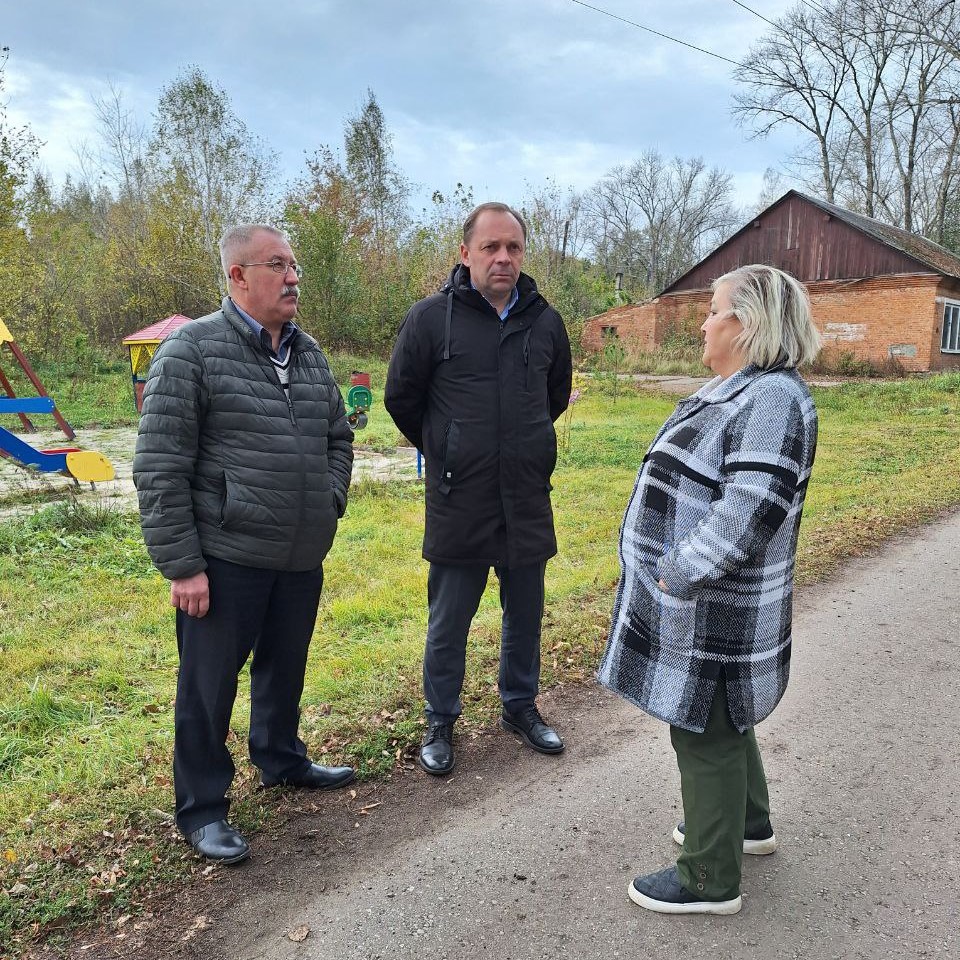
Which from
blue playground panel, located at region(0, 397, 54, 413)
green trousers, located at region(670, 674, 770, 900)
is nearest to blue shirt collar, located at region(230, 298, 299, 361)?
green trousers, located at region(670, 674, 770, 900)

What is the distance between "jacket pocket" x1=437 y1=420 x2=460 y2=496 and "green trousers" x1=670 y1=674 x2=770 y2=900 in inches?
51.4

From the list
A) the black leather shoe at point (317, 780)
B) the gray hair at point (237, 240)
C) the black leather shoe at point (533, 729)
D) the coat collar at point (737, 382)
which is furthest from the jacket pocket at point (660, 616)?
the gray hair at point (237, 240)

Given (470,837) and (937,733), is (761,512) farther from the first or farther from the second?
(937,733)

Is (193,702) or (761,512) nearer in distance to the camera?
(761,512)

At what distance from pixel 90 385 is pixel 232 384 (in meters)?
19.0

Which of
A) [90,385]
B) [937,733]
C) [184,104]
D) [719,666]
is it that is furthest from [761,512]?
[184,104]

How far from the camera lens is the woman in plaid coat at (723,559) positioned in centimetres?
200

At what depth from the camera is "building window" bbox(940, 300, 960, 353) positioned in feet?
78.5

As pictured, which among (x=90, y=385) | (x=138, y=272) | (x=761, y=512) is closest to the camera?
(x=761, y=512)

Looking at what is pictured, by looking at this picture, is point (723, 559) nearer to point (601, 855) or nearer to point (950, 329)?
point (601, 855)

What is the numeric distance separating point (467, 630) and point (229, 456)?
125 centimetres

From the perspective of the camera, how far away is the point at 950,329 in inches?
963

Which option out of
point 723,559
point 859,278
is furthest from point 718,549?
point 859,278

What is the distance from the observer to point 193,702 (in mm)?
2512
